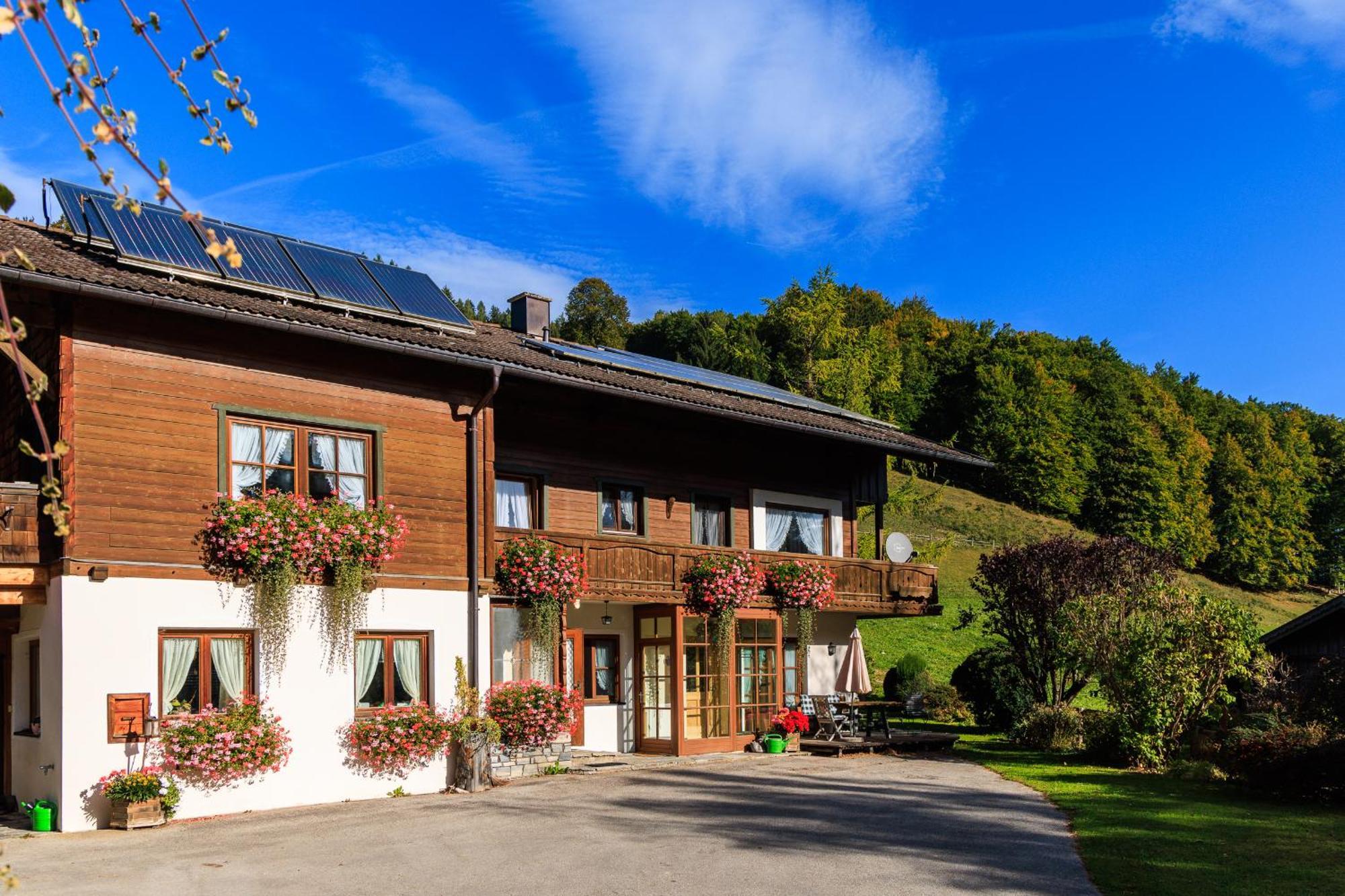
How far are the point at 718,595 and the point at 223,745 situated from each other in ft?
28.7

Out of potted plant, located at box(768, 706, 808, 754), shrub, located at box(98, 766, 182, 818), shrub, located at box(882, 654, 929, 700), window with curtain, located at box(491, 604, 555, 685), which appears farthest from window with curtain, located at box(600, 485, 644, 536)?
shrub, located at box(882, 654, 929, 700)

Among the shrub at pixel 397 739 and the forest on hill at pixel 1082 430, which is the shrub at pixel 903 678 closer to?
the shrub at pixel 397 739

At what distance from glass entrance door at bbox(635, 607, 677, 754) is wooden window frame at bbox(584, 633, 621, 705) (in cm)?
32

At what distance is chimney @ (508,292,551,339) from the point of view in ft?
79.4

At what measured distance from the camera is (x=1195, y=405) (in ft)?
269

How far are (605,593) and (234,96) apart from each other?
17.2 m

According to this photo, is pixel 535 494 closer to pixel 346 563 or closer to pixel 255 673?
pixel 346 563

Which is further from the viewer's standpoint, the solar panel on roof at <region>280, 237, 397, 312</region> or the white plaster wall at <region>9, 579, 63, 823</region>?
the solar panel on roof at <region>280, 237, 397, 312</region>

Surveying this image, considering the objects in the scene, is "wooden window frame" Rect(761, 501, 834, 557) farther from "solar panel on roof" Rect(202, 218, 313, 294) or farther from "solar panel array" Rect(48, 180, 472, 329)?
"solar panel on roof" Rect(202, 218, 313, 294)

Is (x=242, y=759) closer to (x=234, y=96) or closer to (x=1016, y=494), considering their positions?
(x=234, y=96)

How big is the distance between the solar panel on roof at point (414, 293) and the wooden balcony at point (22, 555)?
19.9ft

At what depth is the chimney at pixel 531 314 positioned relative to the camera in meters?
24.2

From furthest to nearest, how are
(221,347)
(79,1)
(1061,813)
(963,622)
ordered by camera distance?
1. (963,622)
2. (221,347)
3. (1061,813)
4. (79,1)

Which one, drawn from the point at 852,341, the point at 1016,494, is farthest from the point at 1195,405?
the point at 852,341
